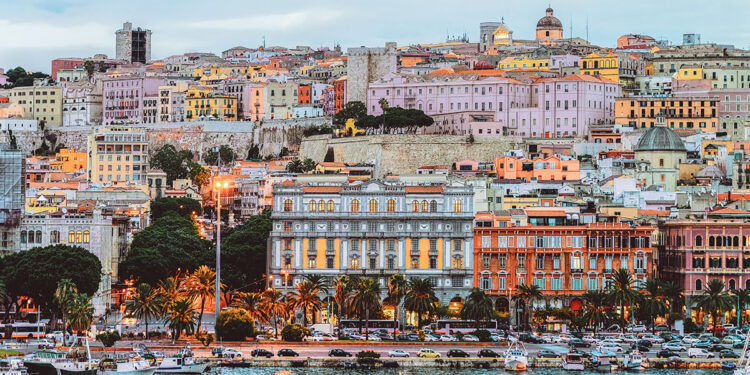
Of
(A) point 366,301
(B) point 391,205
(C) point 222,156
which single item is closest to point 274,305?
(A) point 366,301

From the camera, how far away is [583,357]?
268 feet

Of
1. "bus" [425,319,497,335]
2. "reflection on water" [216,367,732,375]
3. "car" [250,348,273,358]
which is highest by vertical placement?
"bus" [425,319,497,335]

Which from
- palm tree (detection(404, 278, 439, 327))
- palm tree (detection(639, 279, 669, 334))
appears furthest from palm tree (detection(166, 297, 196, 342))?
palm tree (detection(639, 279, 669, 334))

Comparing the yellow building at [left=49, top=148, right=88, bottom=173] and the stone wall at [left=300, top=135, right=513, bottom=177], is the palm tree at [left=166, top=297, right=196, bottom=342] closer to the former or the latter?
the stone wall at [left=300, top=135, right=513, bottom=177]

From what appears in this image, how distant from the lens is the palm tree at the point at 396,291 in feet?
302

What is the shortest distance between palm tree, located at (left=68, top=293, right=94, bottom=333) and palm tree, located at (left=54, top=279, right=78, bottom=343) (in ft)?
1.01

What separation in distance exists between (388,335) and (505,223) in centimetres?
1552

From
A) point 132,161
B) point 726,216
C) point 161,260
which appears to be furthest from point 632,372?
point 132,161

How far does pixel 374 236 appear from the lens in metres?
101

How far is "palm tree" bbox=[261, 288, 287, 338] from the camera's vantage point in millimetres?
89125

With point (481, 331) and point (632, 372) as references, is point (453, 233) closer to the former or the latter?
point (481, 331)

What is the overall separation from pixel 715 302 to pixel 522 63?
9526 centimetres

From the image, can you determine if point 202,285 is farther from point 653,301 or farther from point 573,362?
point 653,301

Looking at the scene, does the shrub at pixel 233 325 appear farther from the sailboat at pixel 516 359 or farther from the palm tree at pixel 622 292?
the palm tree at pixel 622 292
